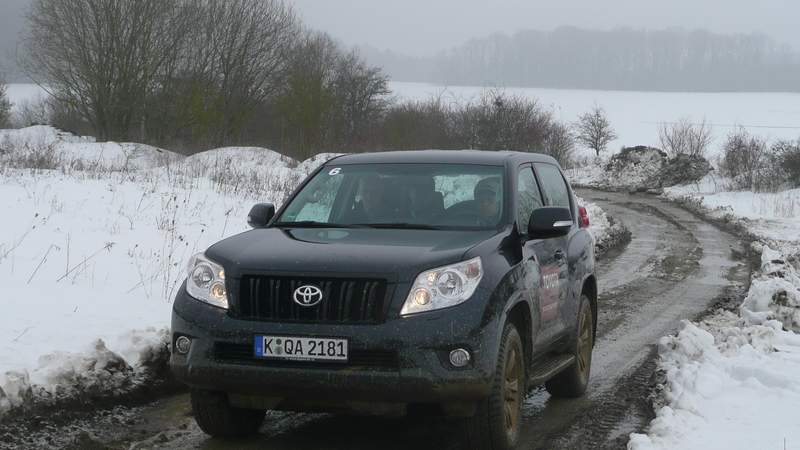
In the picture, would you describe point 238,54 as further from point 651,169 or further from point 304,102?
point 651,169

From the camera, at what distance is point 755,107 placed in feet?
351

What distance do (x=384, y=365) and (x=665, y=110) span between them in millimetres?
107984

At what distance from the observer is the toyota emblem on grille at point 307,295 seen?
4.82 metres

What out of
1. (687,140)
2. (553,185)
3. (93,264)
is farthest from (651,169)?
(553,185)

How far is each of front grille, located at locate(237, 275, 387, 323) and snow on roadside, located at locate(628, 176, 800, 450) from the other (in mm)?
1655

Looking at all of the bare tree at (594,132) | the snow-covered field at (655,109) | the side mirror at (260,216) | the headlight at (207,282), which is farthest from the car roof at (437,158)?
the bare tree at (594,132)

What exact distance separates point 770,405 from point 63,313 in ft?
17.7

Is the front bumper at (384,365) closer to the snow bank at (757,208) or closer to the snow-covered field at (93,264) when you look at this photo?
the snow-covered field at (93,264)

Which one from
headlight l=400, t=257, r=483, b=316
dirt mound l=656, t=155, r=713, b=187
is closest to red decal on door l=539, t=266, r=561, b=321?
headlight l=400, t=257, r=483, b=316

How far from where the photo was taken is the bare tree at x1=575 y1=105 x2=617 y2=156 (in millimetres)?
70875

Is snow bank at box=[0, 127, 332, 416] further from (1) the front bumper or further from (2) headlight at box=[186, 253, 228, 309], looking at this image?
(1) the front bumper

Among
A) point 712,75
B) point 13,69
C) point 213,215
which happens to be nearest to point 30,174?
point 213,215

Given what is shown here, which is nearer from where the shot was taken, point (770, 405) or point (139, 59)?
point (770, 405)

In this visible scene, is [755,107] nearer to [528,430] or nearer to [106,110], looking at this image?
[106,110]
